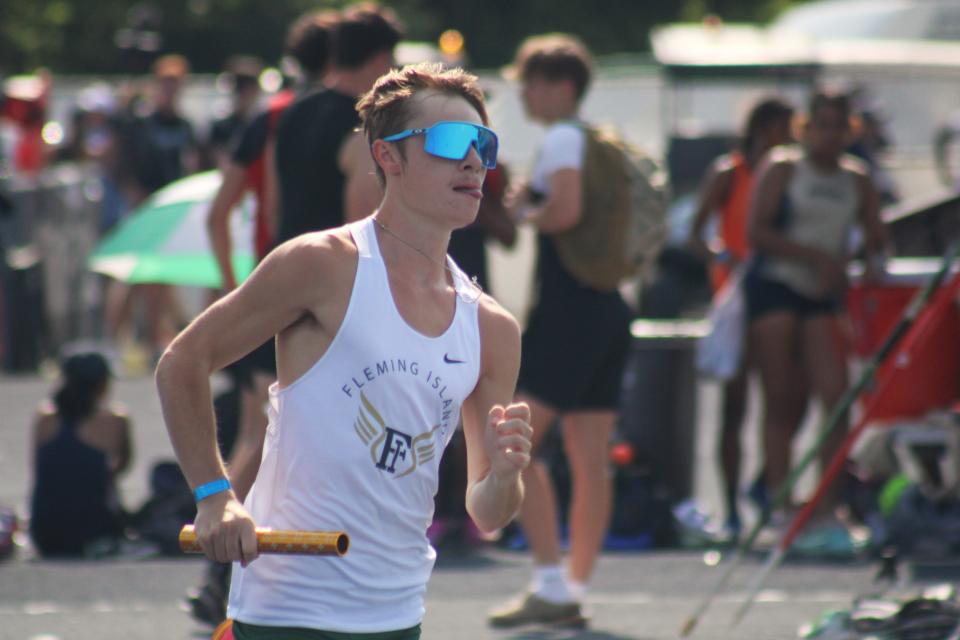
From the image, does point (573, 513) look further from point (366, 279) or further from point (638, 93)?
point (638, 93)

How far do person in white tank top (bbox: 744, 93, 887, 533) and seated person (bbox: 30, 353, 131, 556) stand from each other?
293 cm

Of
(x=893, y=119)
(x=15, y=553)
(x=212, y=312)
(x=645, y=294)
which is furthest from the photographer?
(x=893, y=119)

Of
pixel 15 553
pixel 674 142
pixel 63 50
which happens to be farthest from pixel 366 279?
pixel 63 50

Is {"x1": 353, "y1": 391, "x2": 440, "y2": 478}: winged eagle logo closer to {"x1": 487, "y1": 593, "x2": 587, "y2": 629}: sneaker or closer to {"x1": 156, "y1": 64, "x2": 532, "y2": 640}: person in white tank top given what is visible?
{"x1": 156, "y1": 64, "x2": 532, "y2": 640}: person in white tank top

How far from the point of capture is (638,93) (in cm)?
1852

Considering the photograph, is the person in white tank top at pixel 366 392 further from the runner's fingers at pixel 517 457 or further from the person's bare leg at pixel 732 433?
the person's bare leg at pixel 732 433

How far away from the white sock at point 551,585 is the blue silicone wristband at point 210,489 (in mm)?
3553

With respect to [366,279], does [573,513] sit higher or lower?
lower

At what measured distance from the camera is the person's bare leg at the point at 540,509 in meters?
6.77

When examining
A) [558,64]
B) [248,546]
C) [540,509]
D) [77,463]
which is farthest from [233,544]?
[77,463]

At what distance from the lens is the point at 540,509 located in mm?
6805

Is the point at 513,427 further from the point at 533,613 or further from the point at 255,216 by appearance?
the point at 255,216

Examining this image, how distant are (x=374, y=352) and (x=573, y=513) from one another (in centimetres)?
361

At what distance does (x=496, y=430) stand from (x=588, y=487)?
11.6 feet
